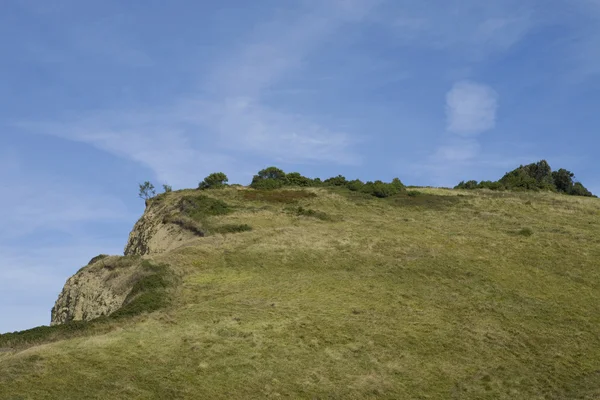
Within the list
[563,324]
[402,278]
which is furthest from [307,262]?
[563,324]

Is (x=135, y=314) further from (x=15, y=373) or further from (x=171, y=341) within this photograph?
(x=15, y=373)

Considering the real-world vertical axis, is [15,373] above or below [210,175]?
below

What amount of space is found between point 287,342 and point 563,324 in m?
18.5

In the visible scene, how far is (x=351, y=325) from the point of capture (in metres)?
34.7

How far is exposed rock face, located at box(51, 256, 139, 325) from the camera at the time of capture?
44156 millimetres

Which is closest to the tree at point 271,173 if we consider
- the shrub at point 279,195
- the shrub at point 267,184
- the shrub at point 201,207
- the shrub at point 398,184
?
the shrub at point 267,184

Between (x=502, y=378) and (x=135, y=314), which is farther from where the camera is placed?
(x=135, y=314)

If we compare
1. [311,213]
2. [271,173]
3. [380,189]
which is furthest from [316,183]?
[311,213]

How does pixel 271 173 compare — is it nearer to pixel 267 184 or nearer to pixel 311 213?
pixel 267 184

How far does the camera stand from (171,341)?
30984 mm

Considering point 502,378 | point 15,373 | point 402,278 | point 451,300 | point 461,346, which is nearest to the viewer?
point 15,373

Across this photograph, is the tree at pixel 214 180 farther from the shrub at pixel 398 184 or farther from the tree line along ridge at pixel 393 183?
the shrub at pixel 398 184

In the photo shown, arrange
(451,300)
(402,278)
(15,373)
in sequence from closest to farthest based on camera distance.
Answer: (15,373) < (451,300) < (402,278)

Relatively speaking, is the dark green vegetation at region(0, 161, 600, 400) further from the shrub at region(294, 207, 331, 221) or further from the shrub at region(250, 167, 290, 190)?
the shrub at region(250, 167, 290, 190)
